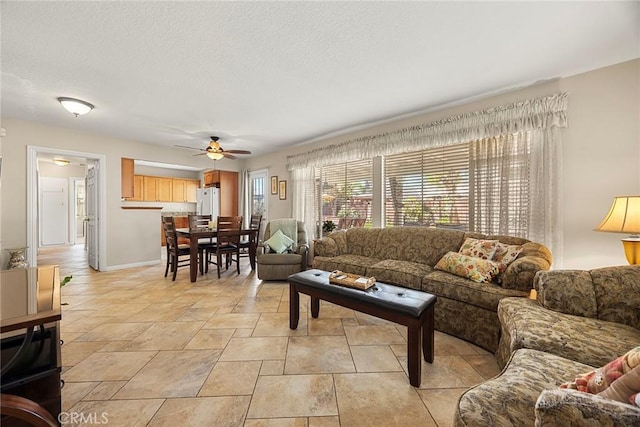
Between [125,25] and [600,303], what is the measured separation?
12.4 ft

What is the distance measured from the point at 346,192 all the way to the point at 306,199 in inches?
38.0

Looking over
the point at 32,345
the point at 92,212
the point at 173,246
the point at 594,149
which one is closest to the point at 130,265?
the point at 92,212

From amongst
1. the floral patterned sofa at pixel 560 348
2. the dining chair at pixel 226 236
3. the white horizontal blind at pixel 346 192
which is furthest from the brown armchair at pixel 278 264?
the floral patterned sofa at pixel 560 348

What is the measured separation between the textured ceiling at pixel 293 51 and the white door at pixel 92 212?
1.56 m

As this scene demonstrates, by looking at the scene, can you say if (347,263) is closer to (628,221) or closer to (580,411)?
(628,221)

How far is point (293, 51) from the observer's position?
7.02ft

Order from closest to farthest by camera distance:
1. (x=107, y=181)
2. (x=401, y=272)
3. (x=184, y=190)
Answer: (x=401, y=272) < (x=107, y=181) < (x=184, y=190)

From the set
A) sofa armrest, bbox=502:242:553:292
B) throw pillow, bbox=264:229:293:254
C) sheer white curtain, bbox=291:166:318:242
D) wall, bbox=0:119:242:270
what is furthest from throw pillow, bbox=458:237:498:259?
wall, bbox=0:119:242:270

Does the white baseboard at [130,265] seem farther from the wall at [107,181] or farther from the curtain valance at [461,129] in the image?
Answer: the curtain valance at [461,129]

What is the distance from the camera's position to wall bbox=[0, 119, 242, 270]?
148 inches

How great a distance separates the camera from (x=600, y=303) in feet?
5.25

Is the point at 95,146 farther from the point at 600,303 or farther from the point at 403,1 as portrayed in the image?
the point at 600,303

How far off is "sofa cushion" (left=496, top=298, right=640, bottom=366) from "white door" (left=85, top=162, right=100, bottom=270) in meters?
6.19

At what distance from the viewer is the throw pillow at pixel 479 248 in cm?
254
